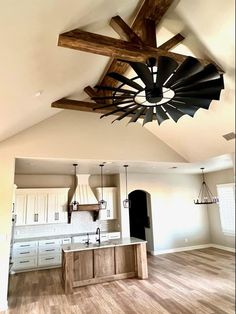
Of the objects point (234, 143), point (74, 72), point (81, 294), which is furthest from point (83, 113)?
point (234, 143)

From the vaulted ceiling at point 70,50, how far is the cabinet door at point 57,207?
294 centimetres

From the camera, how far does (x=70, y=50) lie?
2600 mm

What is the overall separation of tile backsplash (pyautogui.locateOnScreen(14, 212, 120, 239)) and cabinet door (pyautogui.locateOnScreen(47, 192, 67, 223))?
16.9 inches

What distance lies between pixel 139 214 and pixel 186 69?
7477mm

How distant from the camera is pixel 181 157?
6.15 metres

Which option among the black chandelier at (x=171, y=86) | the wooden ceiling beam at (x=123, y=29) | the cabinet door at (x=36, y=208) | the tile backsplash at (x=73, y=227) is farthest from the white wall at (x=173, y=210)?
the wooden ceiling beam at (x=123, y=29)

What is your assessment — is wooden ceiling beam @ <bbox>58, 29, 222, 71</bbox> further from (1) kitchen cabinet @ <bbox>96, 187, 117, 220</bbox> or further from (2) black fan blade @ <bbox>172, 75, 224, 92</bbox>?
(1) kitchen cabinet @ <bbox>96, 187, 117, 220</bbox>

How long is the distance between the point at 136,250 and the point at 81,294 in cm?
160

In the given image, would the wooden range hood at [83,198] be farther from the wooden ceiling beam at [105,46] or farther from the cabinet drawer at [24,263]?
the wooden ceiling beam at [105,46]

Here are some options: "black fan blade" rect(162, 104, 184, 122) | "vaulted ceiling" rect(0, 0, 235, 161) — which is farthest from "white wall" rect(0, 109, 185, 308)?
"black fan blade" rect(162, 104, 184, 122)

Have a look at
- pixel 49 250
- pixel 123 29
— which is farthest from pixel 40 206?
pixel 123 29

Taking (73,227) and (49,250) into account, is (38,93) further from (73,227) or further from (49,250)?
(73,227)

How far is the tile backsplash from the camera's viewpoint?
671 centimetres

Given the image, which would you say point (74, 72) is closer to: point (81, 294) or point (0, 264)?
point (0, 264)
